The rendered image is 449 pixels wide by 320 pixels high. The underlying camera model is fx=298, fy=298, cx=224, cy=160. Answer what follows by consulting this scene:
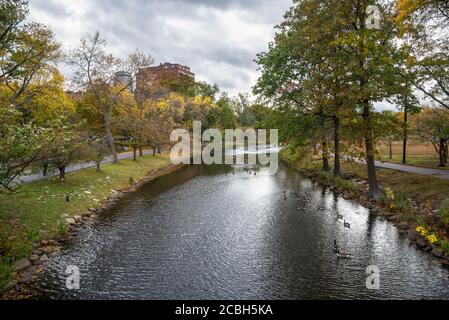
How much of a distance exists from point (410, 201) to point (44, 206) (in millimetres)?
23318

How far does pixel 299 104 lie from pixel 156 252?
20221mm

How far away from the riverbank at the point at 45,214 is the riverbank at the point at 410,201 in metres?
17.8

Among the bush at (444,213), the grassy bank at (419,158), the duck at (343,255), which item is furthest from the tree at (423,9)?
the grassy bank at (419,158)

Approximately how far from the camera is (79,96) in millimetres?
38000

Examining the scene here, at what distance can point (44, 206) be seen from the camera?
59.8 ft

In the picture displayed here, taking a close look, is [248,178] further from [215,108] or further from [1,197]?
[215,108]

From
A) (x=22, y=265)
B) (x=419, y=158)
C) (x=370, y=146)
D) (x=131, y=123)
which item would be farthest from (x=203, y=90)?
(x=22, y=265)

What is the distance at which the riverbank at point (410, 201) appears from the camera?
48.3 ft

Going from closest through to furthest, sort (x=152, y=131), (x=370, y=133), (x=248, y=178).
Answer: (x=370, y=133) < (x=248, y=178) < (x=152, y=131)

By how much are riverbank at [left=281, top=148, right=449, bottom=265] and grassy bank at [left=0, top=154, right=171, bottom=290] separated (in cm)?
1841

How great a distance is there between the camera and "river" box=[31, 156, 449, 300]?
36.3 ft

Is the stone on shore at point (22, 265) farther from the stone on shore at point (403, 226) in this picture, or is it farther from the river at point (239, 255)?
the stone on shore at point (403, 226)
